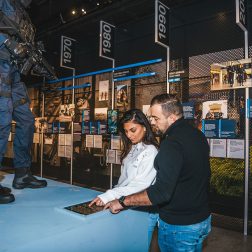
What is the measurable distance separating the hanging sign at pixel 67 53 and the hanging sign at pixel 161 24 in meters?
2.90

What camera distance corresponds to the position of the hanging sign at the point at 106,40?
18.8 feet

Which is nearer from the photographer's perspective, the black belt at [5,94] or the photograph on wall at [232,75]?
the black belt at [5,94]

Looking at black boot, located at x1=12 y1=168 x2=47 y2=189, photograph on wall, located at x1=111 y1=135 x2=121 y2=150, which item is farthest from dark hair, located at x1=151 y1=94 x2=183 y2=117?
photograph on wall, located at x1=111 y1=135 x2=121 y2=150

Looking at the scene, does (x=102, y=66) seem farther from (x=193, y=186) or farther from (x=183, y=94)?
(x=193, y=186)

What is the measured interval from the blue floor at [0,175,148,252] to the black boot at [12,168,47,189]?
28cm

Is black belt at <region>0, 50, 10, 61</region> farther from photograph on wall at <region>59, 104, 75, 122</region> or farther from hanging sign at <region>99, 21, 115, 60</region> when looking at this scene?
photograph on wall at <region>59, 104, 75, 122</region>

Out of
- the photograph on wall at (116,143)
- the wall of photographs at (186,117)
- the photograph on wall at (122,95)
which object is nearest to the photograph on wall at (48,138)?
the wall of photographs at (186,117)

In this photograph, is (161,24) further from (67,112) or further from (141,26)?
(67,112)

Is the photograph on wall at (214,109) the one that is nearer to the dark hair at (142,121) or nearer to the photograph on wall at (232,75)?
the photograph on wall at (232,75)

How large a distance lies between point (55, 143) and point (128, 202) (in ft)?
26.3

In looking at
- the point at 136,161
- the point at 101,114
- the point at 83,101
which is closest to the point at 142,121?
the point at 136,161

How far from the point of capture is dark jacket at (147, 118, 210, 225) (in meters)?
1.80

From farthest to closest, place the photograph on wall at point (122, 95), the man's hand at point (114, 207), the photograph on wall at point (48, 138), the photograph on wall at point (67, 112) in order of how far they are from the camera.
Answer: the photograph on wall at point (48, 138)
the photograph on wall at point (67, 112)
the photograph on wall at point (122, 95)
the man's hand at point (114, 207)

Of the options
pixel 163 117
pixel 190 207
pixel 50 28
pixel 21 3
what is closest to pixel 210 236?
pixel 190 207
